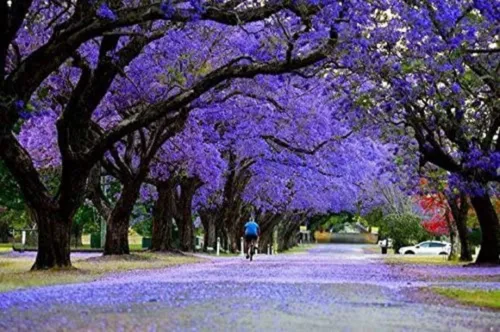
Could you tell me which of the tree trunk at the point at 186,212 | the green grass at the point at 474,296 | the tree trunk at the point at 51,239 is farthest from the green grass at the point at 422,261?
the green grass at the point at 474,296

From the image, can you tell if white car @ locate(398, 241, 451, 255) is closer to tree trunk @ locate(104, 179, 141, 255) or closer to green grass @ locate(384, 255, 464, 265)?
green grass @ locate(384, 255, 464, 265)

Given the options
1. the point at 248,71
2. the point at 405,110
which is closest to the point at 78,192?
the point at 248,71

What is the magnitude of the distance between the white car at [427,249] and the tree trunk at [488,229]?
3522 cm

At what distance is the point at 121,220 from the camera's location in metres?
31.1

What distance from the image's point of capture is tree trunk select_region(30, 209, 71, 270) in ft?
71.0

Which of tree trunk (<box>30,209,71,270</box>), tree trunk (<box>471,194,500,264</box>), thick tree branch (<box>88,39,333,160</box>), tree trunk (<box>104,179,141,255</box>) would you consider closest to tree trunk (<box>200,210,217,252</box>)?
tree trunk (<box>104,179,141,255</box>)

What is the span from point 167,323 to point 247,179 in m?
39.2

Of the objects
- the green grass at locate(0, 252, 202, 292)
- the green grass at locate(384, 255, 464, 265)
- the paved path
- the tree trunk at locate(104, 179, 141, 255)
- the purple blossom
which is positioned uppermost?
the purple blossom

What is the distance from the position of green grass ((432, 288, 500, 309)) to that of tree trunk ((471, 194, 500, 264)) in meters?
14.0

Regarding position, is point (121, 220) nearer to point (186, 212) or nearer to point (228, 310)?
point (186, 212)

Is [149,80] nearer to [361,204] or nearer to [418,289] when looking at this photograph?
[418,289]

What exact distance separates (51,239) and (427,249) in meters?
50.9

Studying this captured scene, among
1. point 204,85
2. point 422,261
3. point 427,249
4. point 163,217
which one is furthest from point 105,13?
point 427,249

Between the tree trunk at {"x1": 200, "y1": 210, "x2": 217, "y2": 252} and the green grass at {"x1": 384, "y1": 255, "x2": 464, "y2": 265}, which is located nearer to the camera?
the green grass at {"x1": 384, "y1": 255, "x2": 464, "y2": 265}
